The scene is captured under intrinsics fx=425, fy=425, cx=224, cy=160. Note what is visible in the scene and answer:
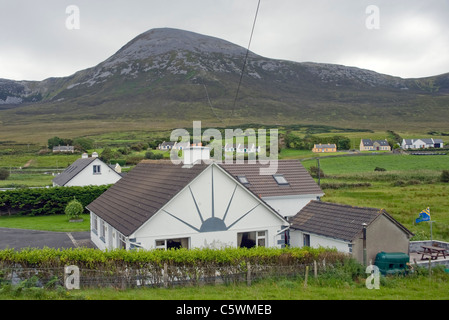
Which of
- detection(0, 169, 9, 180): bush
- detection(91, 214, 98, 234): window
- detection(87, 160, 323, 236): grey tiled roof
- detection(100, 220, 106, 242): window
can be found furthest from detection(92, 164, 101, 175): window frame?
detection(0, 169, 9, 180): bush

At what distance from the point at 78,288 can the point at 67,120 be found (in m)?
196

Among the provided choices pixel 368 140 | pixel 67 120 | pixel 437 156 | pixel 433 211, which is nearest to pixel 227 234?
pixel 433 211

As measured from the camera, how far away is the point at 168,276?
1319 cm

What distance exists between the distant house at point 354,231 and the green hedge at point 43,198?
93.2ft

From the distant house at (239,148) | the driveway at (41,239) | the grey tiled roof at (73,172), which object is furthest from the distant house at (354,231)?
the distant house at (239,148)

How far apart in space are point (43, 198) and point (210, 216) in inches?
1150

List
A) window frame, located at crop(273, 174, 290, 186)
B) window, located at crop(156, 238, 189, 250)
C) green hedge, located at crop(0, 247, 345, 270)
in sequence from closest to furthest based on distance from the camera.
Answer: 1. green hedge, located at crop(0, 247, 345, 270)
2. window, located at crop(156, 238, 189, 250)
3. window frame, located at crop(273, 174, 290, 186)

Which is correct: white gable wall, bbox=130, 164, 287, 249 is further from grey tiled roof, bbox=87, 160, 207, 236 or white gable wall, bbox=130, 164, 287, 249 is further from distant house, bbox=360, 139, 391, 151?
distant house, bbox=360, 139, 391, 151

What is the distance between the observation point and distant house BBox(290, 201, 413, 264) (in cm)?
1719

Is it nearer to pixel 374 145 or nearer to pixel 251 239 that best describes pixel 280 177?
pixel 251 239

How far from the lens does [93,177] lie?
5006 centimetres

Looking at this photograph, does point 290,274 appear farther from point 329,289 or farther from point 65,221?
point 65,221

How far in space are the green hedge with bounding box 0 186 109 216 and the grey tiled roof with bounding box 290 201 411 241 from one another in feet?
90.8

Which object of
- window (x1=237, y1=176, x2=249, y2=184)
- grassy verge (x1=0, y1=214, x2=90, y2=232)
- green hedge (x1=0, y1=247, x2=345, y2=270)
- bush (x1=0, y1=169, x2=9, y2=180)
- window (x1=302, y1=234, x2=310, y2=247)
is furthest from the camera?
bush (x1=0, y1=169, x2=9, y2=180)
